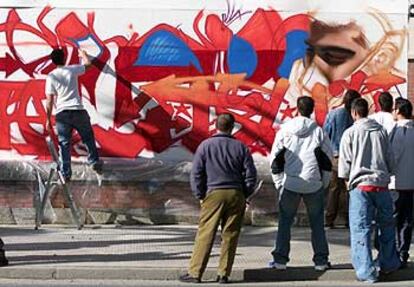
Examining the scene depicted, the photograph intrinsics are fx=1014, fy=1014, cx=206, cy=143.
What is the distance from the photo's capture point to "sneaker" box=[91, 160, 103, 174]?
543 inches

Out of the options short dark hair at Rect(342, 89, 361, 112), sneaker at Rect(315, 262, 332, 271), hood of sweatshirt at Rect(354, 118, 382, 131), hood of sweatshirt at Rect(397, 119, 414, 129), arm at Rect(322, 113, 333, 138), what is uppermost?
hood of sweatshirt at Rect(354, 118, 382, 131)

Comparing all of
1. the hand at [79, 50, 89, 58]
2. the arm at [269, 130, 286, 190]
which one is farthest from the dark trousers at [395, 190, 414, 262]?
the hand at [79, 50, 89, 58]

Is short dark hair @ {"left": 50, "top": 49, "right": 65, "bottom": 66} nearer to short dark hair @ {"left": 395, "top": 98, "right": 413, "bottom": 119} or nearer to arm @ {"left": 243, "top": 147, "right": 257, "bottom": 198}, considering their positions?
arm @ {"left": 243, "top": 147, "right": 257, "bottom": 198}

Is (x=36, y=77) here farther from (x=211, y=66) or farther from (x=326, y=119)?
(x=326, y=119)

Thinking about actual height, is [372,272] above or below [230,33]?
below

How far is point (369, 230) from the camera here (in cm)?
1088

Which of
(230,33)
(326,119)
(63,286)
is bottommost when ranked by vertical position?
(63,286)

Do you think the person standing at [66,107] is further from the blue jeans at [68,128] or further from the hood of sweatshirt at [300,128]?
the hood of sweatshirt at [300,128]

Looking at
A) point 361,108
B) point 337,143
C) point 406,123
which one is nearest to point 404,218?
point 406,123

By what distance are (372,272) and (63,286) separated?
10.8ft

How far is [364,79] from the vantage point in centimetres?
1388

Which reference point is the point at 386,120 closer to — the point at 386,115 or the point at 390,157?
the point at 386,115

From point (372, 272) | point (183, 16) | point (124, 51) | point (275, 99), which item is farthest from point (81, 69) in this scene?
point (372, 272)

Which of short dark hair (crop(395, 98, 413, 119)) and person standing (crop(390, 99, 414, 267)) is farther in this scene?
short dark hair (crop(395, 98, 413, 119))
